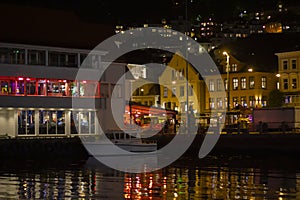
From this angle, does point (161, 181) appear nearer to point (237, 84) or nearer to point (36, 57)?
point (36, 57)

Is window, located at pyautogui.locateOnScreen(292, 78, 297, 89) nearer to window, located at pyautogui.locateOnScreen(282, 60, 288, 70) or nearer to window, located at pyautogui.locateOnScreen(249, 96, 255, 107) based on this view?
window, located at pyautogui.locateOnScreen(282, 60, 288, 70)

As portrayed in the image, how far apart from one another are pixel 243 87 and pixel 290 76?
8.74m

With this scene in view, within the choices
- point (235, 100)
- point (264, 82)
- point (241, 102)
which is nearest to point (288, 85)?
point (264, 82)

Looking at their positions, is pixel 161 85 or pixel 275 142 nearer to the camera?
pixel 275 142

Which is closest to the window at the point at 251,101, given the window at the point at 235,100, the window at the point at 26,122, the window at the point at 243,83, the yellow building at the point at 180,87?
the window at the point at 243,83

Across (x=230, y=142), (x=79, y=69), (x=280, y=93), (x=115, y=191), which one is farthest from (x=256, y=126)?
(x=115, y=191)

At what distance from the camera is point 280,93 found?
3497 inches

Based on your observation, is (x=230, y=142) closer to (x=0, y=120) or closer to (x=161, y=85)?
(x=0, y=120)

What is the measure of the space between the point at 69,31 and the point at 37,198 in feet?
147

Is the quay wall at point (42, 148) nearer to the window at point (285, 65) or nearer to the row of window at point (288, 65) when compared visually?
the row of window at point (288, 65)

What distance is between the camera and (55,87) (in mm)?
64625

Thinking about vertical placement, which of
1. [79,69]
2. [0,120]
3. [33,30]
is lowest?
[0,120]

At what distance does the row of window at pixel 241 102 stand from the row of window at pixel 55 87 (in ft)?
107

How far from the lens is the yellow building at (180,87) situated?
101750 millimetres
